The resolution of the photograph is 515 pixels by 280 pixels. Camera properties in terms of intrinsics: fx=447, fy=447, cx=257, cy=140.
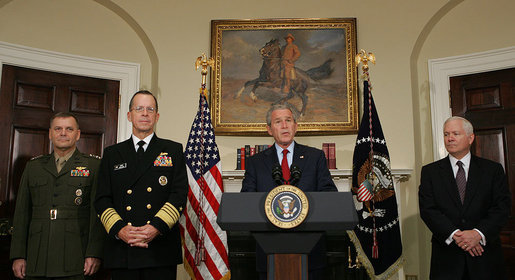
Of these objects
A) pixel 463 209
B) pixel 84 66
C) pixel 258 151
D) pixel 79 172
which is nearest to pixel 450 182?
pixel 463 209

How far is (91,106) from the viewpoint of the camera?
15.7 ft

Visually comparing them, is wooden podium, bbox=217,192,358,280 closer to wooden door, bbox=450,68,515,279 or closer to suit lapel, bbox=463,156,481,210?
suit lapel, bbox=463,156,481,210

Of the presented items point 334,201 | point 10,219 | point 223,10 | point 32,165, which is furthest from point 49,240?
point 223,10

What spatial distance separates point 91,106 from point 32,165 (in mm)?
1597

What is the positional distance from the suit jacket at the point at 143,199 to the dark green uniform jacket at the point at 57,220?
19.5 inches

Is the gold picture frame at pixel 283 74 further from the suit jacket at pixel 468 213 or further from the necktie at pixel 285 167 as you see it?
the necktie at pixel 285 167

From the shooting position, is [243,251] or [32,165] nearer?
[32,165]

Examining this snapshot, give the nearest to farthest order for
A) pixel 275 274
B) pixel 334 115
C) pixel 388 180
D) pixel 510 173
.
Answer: pixel 275 274 < pixel 388 180 < pixel 510 173 < pixel 334 115

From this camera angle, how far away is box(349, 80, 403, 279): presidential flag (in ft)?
12.8

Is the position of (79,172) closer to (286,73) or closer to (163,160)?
(163,160)

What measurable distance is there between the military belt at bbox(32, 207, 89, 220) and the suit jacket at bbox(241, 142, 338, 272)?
1.24 meters

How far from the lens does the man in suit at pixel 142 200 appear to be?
8.36ft

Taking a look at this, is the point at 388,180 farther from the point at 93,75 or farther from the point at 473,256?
the point at 93,75

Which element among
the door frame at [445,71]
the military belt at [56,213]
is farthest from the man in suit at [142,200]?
the door frame at [445,71]
